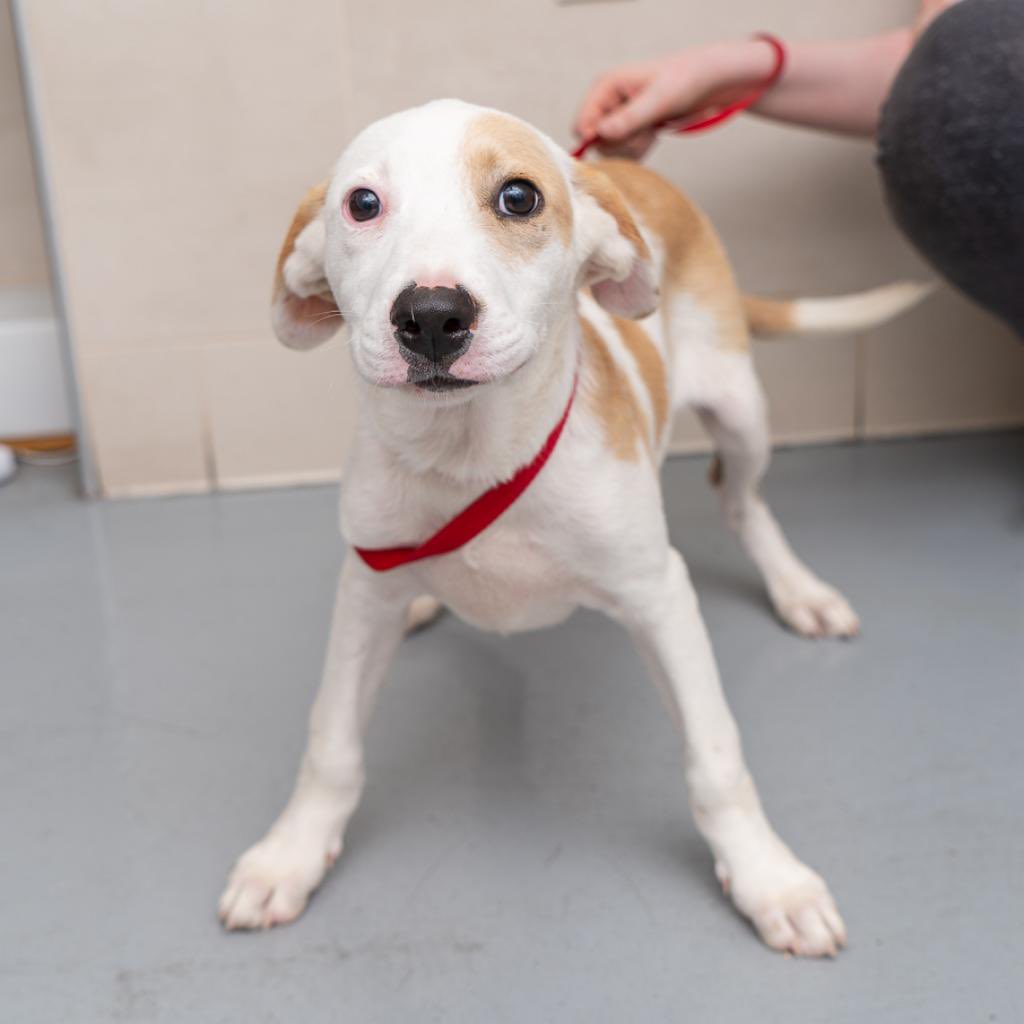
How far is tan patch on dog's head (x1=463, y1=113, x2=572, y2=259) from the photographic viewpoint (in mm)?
971

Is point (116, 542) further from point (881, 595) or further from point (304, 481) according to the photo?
point (881, 595)

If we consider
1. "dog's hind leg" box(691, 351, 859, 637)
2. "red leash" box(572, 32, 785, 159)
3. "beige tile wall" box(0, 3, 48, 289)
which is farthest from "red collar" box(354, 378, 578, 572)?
"beige tile wall" box(0, 3, 48, 289)

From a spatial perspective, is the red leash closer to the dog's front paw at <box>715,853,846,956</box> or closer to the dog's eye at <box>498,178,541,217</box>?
the dog's eye at <box>498,178,541,217</box>

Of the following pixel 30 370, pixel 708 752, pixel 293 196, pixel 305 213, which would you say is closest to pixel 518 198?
pixel 305 213

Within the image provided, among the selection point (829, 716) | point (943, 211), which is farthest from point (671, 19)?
point (829, 716)

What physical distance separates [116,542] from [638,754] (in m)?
1.16

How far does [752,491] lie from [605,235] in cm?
77

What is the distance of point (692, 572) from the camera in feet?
6.40

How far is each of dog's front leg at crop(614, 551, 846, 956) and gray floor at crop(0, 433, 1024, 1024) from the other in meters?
0.05

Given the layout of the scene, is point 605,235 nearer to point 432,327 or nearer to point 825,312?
point 432,327

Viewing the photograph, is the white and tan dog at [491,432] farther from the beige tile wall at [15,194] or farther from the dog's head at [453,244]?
Answer: the beige tile wall at [15,194]

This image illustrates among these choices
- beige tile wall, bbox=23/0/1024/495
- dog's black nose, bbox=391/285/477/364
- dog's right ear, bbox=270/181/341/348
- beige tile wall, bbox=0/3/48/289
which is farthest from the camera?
beige tile wall, bbox=0/3/48/289

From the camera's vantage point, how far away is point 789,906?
44.7 inches

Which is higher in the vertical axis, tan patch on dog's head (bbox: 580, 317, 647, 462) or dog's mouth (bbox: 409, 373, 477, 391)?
dog's mouth (bbox: 409, 373, 477, 391)
